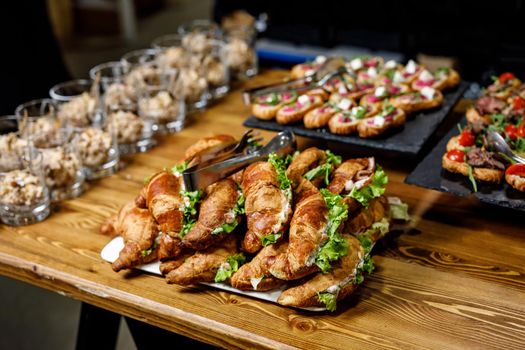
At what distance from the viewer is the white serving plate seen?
5.41 feet

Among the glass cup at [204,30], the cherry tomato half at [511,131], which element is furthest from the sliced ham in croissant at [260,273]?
the glass cup at [204,30]

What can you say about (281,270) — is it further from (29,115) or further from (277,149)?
(29,115)

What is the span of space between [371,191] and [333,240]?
27 cm

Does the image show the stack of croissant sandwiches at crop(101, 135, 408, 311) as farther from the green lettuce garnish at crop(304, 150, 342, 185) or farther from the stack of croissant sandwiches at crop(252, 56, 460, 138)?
the stack of croissant sandwiches at crop(252, 56, 460, 138)

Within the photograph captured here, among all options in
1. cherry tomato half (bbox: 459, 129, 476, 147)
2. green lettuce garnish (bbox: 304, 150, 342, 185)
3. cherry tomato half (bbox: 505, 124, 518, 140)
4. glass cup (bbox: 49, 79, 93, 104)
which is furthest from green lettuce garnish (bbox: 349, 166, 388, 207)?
glass cup (bbox: 49, 79, 93, 104)

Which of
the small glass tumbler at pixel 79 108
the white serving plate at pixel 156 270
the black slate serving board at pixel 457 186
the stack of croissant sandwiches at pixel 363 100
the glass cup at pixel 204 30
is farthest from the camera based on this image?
the glass cup at pixel 204 30

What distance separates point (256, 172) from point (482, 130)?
36.6 inches

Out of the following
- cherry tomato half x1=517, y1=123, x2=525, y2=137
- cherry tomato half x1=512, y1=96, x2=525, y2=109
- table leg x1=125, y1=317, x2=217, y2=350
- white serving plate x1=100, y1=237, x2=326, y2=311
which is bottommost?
table leg x1=125, y1=317, x2=217, y2=350

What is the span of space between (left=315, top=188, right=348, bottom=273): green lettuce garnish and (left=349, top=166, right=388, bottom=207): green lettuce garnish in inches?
3.2

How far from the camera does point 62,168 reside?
220 centimetres

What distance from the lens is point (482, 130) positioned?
7.19ft

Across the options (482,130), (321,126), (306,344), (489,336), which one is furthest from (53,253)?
(482,130)

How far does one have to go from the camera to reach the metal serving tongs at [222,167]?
1.73 m

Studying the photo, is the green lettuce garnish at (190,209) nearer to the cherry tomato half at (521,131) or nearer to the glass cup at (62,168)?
the glass cup at (62,168)
